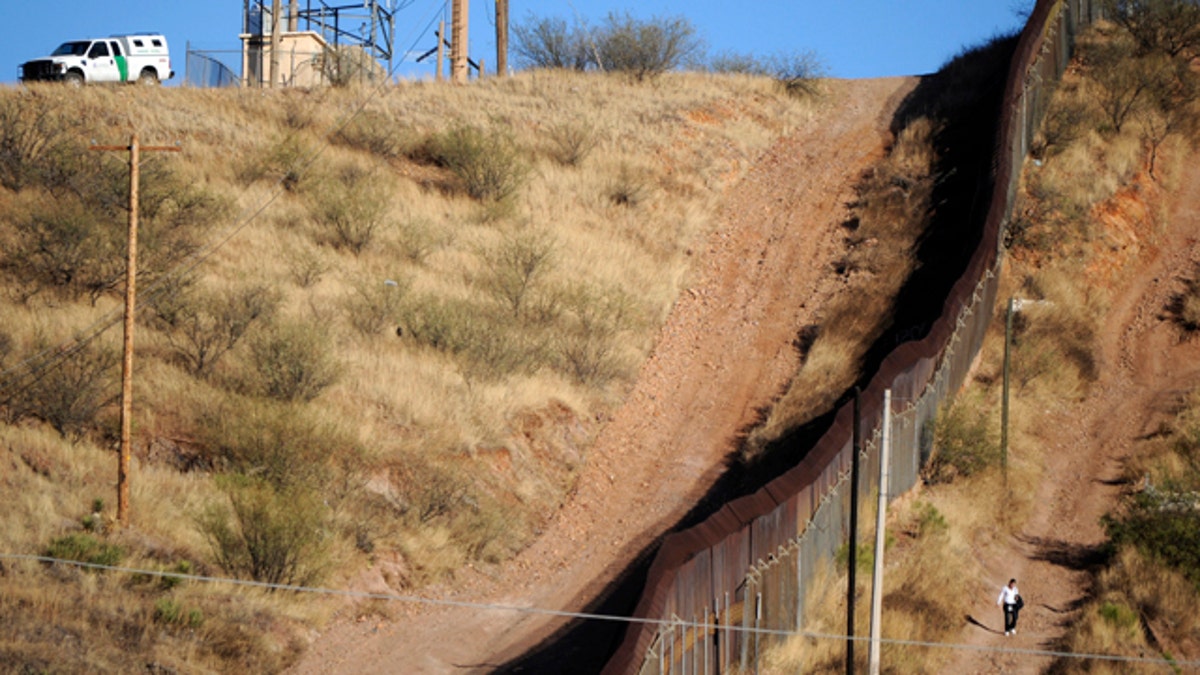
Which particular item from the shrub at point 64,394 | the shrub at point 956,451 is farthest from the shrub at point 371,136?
the shrub at point 956,451

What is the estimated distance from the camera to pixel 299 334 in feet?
78.2

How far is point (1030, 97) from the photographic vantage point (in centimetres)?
3331

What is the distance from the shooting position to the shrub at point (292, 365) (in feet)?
74.9

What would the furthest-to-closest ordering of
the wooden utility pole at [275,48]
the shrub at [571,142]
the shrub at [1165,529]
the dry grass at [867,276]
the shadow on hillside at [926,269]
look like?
the wooden utility pole at [275,48] → the shrub at [571,142] → the dry grass at [867,276] → the shrub at [1165,529] → the shadow on hillside at [926,269]

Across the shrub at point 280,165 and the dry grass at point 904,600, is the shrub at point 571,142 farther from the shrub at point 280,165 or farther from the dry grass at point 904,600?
the dry grass at point 904,600

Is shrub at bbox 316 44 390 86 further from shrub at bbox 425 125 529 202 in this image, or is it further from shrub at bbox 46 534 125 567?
shrub at bbox 46 534 125 567

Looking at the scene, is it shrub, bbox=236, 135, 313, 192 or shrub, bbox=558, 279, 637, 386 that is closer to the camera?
shrub, bbox=558, 279, 637, 386

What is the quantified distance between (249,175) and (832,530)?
2136 centimetres

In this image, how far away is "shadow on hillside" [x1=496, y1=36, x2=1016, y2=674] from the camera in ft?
61.8

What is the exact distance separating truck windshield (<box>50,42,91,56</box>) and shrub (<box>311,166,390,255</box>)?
13.0m

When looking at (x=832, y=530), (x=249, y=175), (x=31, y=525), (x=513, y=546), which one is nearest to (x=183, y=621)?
(x=31, y=525)

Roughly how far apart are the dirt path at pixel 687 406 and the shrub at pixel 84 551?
119 inches

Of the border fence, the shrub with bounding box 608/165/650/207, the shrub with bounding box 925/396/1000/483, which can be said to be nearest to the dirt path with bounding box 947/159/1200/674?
the shrub with bounding box 925/396/1000/483

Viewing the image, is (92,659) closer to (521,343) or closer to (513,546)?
(513,546)
